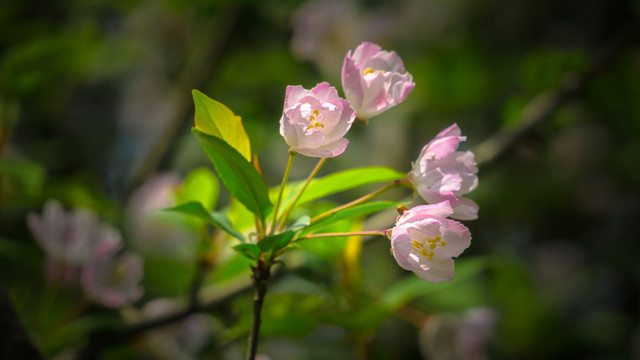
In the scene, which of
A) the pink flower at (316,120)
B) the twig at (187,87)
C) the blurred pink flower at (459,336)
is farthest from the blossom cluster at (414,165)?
the twig at (187,87)

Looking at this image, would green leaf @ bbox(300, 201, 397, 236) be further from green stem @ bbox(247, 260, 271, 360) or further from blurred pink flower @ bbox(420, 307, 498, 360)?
blurred pink flower @ bbox(420, 307, 498, 360)

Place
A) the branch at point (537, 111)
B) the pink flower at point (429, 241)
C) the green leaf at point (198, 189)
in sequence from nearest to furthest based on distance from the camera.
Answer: the pink flower at point (429, 241)
the green leaf at point (198, 189)
the branch at point (537, 111)

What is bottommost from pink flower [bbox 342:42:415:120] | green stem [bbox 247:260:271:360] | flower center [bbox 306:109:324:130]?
green stem [bbox 247:260:271:360]

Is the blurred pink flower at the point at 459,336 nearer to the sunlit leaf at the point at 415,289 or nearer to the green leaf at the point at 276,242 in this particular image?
the sunlit leaf at the point at 415,289

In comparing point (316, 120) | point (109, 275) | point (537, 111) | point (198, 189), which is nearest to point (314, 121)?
point (316, 120)

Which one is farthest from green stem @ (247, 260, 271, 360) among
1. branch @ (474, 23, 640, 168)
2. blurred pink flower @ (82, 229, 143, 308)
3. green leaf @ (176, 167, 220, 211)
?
branch @ (474, 23, 640, 168)

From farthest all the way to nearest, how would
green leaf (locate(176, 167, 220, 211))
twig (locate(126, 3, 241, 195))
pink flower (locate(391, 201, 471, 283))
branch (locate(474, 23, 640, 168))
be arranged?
1. twig (locate(126, 3, 241, 195))
2. branch (locate(474, 23, 640, 168))
3. green leaf (locate(176, 167, 220, 211))
4. pink flower (locate(391, 201, 471, 283))

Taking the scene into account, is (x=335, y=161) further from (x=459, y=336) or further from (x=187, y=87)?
(x=459, y=336)
